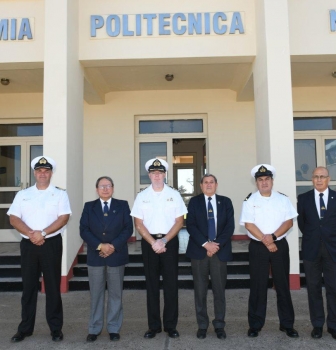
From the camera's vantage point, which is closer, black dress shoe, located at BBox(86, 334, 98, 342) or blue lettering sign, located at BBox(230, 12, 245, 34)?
black dress shoe, located at BBox(86, 334, 98, 342)

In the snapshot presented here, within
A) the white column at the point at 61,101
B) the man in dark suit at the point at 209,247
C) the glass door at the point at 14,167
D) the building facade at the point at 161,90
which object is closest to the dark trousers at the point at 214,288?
the man in dark suit at the point at 209,247

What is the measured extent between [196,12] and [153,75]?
146 cm

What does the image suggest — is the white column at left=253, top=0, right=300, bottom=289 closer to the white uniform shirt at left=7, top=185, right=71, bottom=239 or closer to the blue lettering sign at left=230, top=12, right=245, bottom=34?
the blue lettering sign at left=230, top=12, right=245, bottom=34

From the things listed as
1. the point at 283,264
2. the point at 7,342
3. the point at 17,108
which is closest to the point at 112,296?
the point at 7,342

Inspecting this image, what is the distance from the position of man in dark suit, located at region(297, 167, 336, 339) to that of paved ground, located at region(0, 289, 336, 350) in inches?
8.4

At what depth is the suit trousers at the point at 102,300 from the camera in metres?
3.82

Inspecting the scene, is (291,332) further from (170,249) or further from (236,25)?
Result: (236,25)

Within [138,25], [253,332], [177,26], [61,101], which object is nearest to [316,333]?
[253,332]

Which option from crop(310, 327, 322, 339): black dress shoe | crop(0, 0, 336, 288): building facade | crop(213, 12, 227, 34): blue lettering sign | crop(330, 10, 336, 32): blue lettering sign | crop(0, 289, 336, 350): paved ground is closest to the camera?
crop(0, 289, 336, 350): paved ground

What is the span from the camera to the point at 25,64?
20.4ft

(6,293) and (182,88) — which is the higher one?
(182,88)

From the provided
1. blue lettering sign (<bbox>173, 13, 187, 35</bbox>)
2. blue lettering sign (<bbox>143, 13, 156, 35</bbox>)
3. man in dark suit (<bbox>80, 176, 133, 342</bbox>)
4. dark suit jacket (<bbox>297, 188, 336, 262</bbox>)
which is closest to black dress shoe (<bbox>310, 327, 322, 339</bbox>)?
dark suit jacket (<bbox>297, 188, 336, 262</bbox>)

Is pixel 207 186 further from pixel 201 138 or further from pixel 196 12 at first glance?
pixel 201 138

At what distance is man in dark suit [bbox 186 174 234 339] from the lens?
3.86 m
